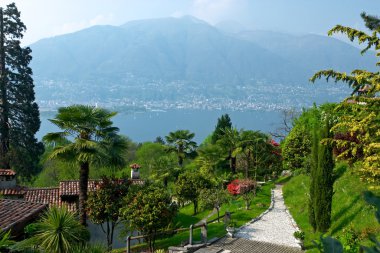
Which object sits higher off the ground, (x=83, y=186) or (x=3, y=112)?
(x=3, y=112)

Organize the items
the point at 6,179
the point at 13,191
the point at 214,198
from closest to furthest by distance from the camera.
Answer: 1. the point at 214,198
2. the point at 13,191
3. the point at 6,179

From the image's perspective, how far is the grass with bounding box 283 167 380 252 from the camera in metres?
16.1

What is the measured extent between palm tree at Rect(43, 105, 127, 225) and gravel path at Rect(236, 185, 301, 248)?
7502mm

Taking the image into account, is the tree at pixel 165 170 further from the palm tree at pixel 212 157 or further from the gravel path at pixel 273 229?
the gravel path at pixel 273 229

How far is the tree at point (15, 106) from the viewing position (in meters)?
31.7

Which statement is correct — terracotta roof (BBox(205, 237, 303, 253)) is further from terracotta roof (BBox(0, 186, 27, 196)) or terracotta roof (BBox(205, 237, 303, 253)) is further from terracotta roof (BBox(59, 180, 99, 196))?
terracotta roof (BBox(0, 186, 27, 196))

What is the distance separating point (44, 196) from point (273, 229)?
586 inches

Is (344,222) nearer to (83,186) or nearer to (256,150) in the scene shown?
(83,186)

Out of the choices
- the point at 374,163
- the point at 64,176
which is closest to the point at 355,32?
the point at 374,163

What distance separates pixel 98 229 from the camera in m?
24.2

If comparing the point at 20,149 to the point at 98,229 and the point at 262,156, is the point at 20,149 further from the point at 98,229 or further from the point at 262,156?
the point at 262,156

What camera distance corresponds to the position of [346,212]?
18.0m

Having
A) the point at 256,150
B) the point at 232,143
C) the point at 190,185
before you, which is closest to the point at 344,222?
the point at 190,185

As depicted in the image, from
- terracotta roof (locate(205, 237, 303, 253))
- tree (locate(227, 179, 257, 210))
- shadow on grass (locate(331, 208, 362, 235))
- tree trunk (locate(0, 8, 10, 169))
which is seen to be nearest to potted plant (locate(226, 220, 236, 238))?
terracotta roof (locate(205, 237, 303, 253))
